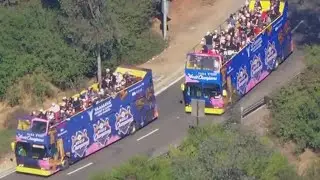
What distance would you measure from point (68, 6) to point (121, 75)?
6290 millimetres

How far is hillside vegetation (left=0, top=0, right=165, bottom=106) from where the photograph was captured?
5388cm

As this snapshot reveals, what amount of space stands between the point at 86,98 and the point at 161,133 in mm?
4976

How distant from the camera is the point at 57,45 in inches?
2208

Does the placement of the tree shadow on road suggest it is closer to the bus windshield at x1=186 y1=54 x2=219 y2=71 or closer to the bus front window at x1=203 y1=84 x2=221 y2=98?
the bus front window at x1=203 y1=84 x2=221 y2=98

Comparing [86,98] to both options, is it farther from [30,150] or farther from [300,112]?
[300,112]

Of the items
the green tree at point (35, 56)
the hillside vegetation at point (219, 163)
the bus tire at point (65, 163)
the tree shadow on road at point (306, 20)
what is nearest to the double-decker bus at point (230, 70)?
the tree shadow on road at point (306, 20)

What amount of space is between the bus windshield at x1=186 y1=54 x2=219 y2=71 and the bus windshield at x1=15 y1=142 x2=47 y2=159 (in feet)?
30.4

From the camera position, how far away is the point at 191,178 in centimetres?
3456

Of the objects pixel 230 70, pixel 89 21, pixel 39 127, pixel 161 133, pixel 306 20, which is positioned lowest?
pixel 161 133

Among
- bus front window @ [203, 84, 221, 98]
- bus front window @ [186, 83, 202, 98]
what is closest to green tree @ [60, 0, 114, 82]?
bus front window @ [186, 83, 202, 98]

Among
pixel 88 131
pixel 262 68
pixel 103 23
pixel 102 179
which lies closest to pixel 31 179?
pixel 88 131

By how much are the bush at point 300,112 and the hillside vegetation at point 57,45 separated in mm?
10172

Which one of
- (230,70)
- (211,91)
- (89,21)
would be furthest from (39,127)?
(230,70)

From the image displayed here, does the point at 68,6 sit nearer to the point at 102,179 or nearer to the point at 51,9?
the point at 51,9
